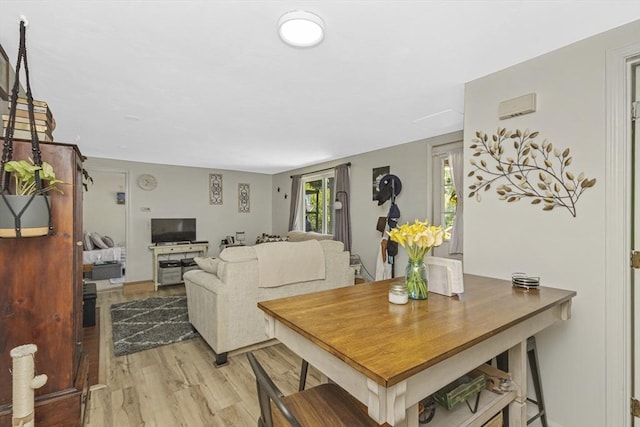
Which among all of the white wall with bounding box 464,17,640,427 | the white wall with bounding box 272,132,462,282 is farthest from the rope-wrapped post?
the white wall with bounding box 272,132,462,282

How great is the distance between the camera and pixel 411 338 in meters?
1.03

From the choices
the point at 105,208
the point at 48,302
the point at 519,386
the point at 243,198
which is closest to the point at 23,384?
the point at 48,302

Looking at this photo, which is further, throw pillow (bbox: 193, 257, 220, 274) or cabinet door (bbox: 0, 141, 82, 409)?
throw pillow (bbox: 193, 257, 220, 274)

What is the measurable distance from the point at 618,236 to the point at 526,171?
0.60m

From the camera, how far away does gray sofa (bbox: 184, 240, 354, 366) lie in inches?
106

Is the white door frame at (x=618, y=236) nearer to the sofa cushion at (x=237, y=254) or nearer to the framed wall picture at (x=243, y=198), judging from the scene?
the sofa cushion at (x=237, y=254)

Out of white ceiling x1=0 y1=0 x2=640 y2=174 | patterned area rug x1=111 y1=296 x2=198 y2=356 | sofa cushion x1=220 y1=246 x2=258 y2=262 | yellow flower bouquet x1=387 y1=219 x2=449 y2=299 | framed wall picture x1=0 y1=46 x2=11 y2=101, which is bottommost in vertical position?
patterned area rug x1=111 y1=296 x2=198 y2=356

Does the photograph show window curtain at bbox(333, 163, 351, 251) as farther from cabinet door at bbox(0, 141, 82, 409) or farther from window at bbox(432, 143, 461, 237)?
cabinet door at bbox(0, 141, 82, 409)

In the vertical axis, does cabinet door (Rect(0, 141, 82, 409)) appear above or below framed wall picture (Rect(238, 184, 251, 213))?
below

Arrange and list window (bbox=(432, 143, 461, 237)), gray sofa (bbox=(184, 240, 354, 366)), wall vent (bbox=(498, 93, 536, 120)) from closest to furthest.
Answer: wall vent (bbox=(498, 93, 536, 120)) → gray sofa (bbox=(184, 240, 354, 366)) → window (bbox=(432, 143, 461, 237))

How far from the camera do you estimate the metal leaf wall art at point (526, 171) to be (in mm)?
1808

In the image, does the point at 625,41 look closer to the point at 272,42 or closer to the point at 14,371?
the point at 272,42

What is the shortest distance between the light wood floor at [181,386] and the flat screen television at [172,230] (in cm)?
289

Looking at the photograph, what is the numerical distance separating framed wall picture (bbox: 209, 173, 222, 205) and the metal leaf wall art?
5.52 meters
